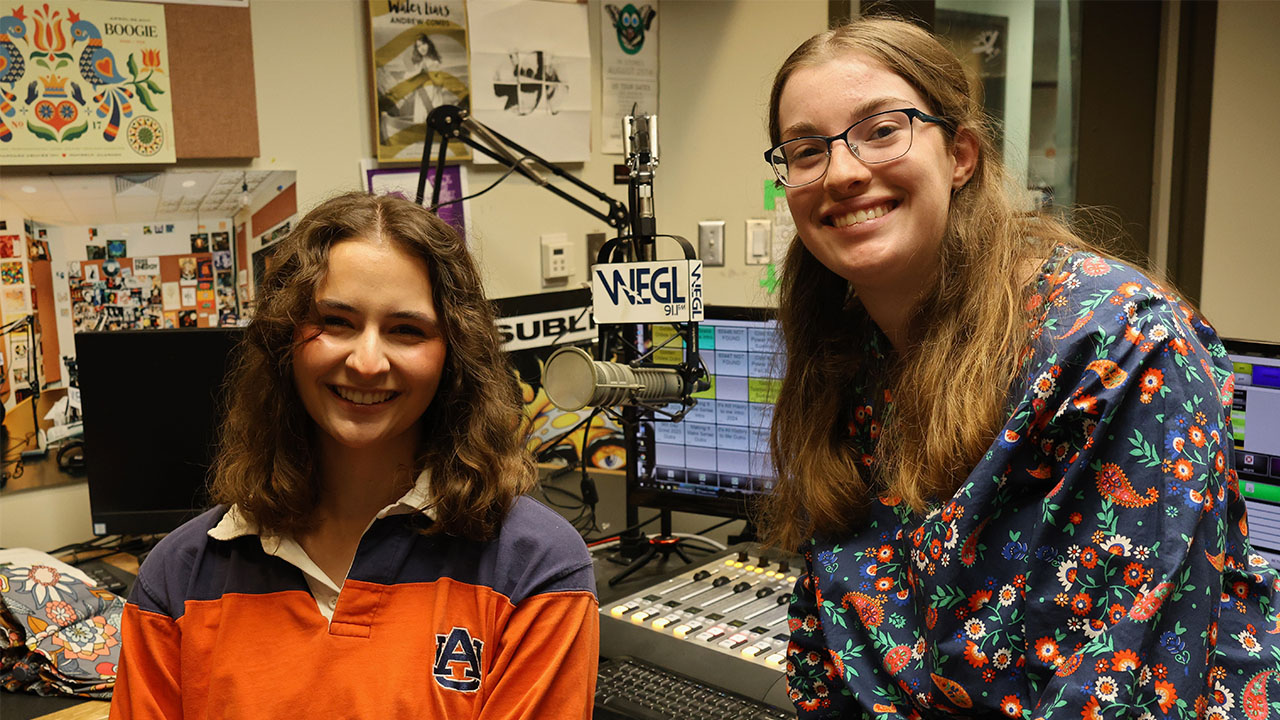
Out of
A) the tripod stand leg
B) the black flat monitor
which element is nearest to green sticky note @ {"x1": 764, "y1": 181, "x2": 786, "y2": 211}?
the black flat monitor

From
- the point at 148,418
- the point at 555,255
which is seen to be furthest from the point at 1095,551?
the point at 555,255

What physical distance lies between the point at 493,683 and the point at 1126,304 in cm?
73

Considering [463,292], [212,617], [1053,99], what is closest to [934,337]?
[463,292]

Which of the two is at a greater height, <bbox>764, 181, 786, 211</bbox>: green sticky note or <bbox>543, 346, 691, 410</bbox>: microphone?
<bbox>764, 181, 786, 211</bbox>: green sticky note

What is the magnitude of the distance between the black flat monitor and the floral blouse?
30.2 inches

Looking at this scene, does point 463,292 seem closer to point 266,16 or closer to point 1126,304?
point 1126,304

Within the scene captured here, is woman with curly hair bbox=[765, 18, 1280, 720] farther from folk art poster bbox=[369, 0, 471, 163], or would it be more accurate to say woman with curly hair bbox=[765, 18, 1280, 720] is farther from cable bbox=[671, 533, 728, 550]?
folk art poster bbox=[369, 0, 471, 163]

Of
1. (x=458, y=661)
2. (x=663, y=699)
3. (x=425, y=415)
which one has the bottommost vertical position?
(x=663, y=699)

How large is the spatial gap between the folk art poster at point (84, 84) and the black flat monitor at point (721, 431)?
1.07 meters

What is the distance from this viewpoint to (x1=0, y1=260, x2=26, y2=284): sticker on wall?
1824mm

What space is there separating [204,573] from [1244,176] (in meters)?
2.80

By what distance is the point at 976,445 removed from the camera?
0.95 m

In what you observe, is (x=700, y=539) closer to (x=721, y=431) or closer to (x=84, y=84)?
(x=721, y=431)

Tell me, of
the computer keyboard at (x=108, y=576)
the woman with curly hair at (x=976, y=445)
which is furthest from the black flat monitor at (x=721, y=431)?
the computer keyboard at (x=108, y=576)
